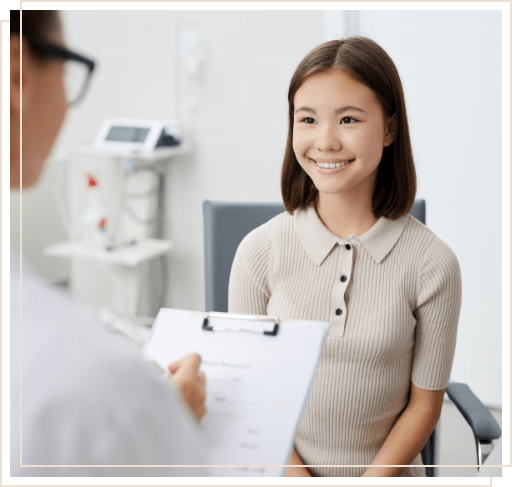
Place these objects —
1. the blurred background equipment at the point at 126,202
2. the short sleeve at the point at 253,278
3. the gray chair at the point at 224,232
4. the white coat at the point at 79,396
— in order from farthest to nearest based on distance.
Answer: the blurred background equipment at the point at 126,202, the gray chair at the point at 224,232, the short sleeve at the point at 253,278, the white coat at the point at 79,396

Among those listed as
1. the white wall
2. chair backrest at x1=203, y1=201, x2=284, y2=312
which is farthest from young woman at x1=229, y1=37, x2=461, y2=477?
the white wall

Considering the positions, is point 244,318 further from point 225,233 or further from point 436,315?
point 225,233

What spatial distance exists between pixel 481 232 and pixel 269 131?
734 millimetres

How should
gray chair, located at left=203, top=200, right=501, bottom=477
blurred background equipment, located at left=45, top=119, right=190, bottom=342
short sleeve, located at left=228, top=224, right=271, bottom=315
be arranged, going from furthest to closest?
blurred background equipment, located at left=45, top=119, right=190, bottom=342 → gray chair, located at left=203, top=200, right=501, bottom=477 → short sleeve, located at left=228, top=224, right=271, bottom=315

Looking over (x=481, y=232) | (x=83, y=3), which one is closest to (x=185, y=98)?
(x=481, y=232)

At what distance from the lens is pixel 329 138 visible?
52cm

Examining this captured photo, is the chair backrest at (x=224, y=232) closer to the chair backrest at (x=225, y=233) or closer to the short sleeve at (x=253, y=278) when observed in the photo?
the chair backrest at (x=225, y=233)

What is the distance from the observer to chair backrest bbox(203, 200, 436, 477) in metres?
0.82

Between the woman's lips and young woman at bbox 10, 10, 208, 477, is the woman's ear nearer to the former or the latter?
the woman's lips

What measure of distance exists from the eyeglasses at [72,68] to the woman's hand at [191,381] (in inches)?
8.1

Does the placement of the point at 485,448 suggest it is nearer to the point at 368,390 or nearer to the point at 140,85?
the point at 368,390

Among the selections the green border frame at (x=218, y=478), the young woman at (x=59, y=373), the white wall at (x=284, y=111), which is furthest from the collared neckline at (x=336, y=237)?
the white wall at (x=284, y=111)

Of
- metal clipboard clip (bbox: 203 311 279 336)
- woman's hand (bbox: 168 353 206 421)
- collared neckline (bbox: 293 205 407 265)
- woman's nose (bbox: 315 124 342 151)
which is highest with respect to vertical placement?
woman's nose (bbox: 315 124 342 151)

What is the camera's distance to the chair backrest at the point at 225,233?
0.82 meters
